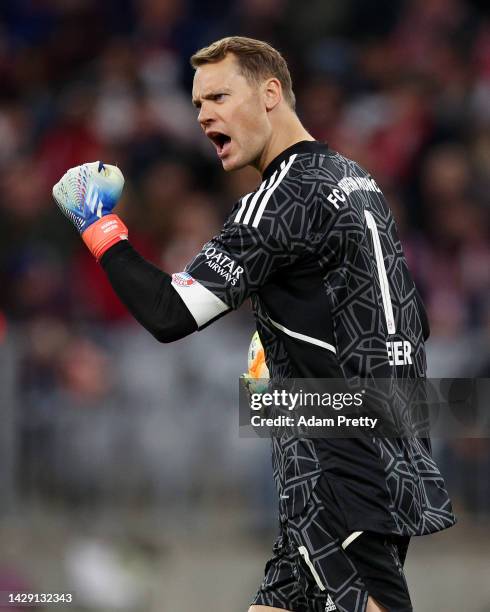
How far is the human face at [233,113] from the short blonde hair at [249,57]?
2 centimetres

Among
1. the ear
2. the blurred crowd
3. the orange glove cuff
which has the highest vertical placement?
the blurred crowd

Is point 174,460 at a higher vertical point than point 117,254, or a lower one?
higher

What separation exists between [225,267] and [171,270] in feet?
15.2

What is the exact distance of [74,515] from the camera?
7.33 meters

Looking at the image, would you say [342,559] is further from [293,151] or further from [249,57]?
[249,57]

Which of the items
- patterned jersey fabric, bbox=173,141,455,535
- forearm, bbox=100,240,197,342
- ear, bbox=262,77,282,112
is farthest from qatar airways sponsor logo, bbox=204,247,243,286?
ear, bbox=262,77,282,112

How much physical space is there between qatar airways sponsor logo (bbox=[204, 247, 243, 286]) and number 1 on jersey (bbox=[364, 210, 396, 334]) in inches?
16.5

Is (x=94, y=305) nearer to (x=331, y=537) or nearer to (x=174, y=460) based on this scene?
(x=174, y=460)

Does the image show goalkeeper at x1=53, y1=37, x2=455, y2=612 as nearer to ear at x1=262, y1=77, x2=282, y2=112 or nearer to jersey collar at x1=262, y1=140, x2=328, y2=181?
jersey collar at x1=262, y1=140, x2=328, y2=181

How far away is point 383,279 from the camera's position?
12.0 ft

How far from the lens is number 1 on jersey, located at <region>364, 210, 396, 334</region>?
3654 millimetres

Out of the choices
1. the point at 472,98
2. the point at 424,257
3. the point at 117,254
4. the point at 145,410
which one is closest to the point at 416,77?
the point at 472,98

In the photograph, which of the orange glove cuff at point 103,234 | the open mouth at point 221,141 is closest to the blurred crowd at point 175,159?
the open mouth at point 221,141

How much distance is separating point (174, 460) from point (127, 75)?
342 centimetres
